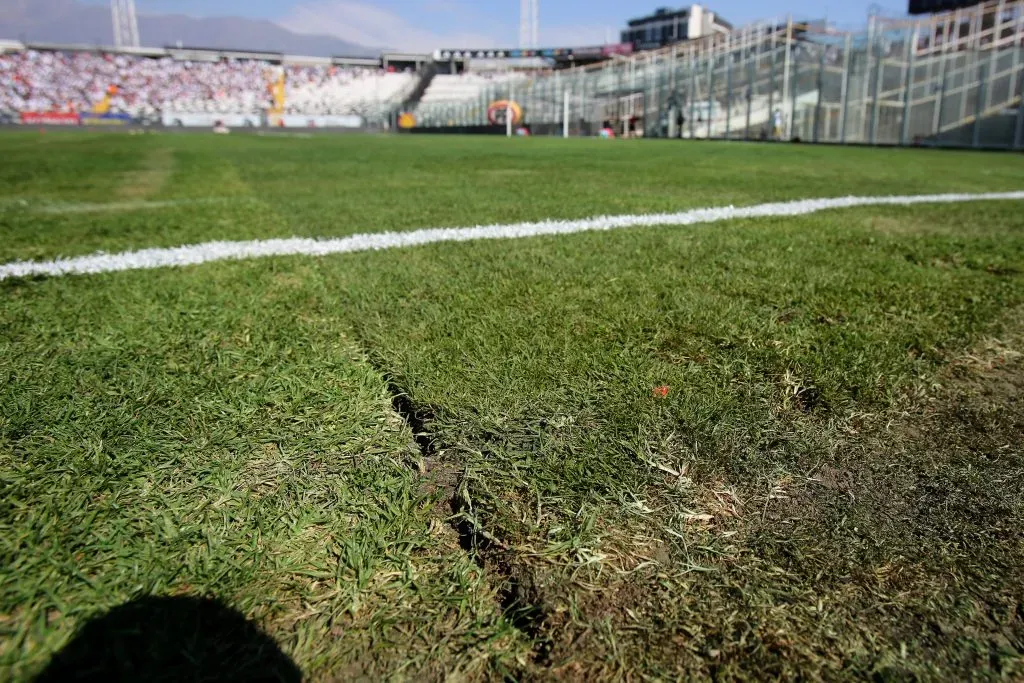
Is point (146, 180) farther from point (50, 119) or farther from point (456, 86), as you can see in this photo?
point (456, 86)

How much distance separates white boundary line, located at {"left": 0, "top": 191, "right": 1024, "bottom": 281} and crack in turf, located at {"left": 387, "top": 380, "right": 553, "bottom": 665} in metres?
2.44

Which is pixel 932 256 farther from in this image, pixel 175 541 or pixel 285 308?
pixel 175 541

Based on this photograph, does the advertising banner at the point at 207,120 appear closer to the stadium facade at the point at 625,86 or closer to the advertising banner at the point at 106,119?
the stadium facade at the point at 625,86

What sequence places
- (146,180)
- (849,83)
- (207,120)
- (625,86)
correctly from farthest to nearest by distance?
(207,120)
(625,86)
(849,83)
(146,180)

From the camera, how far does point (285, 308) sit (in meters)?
2.63

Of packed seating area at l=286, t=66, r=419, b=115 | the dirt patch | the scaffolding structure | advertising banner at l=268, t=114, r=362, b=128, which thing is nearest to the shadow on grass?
the dirt patch

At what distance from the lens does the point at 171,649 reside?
97cm

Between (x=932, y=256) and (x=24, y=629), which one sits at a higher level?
(x=932, y=256)

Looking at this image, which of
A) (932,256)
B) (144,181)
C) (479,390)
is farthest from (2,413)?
(144,181)

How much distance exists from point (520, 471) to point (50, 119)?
196 feet

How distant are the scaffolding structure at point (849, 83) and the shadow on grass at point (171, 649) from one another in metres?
23.8

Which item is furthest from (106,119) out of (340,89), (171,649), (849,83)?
(171,649)

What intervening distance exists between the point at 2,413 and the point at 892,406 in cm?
242

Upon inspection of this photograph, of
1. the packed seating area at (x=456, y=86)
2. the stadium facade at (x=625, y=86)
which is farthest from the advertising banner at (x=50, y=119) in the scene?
the packed seating area at (x=456, y=86)
